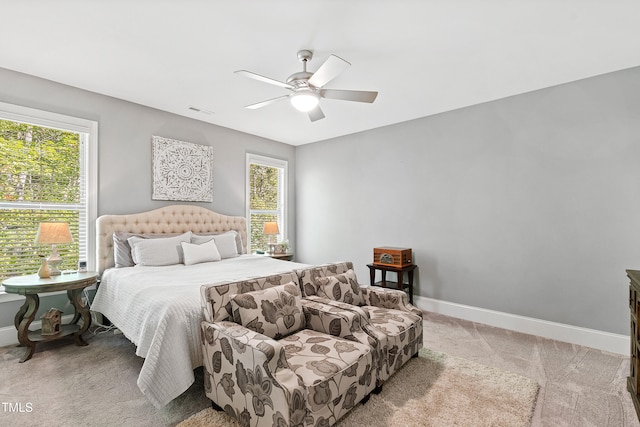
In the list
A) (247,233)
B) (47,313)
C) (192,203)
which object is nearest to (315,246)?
(247,233)

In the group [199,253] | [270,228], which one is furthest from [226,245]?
[270,228]

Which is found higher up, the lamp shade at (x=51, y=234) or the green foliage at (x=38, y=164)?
the green foliage at (x=38, y=164)

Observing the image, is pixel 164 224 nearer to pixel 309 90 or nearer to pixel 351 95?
pixel 309 90

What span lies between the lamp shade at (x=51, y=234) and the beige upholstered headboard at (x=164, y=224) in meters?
0.49

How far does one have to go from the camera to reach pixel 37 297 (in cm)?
283

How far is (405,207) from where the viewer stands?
175 inches

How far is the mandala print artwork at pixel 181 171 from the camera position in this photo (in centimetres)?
405

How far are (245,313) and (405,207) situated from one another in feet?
10.1

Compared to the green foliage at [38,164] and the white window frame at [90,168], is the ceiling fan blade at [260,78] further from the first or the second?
the green foliage at [38,164]

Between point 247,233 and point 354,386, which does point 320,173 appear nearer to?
point 247,233

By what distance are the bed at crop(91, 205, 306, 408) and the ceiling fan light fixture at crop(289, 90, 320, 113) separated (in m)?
1.67

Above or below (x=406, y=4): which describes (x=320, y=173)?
below

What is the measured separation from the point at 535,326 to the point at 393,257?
67.0 inches

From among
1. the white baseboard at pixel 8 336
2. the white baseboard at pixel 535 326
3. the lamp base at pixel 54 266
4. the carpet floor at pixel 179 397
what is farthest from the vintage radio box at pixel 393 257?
the white baseboard at pixel 8 336
